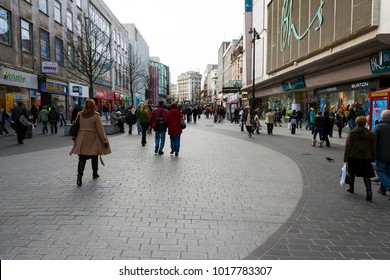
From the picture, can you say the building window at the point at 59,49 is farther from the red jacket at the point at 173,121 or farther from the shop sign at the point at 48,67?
the red jacket at the point at 173,121

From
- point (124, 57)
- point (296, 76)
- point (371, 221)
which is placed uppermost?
point (124, 57)

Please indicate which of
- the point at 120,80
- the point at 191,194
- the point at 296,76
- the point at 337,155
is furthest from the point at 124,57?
the point at 191,194

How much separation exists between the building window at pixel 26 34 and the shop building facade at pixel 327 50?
19.3 metres

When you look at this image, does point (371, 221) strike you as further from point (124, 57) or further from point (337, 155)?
point (124, 57)

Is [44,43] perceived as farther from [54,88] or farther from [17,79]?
[17,79]

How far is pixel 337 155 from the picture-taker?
11.9 metres

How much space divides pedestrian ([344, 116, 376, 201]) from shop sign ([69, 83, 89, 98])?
2830cm

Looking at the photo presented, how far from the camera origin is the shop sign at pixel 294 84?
91.3 ft

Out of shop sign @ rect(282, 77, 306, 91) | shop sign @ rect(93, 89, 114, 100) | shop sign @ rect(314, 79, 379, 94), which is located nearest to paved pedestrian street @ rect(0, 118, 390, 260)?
shop sign @ rect(314, 79, 379, 94)

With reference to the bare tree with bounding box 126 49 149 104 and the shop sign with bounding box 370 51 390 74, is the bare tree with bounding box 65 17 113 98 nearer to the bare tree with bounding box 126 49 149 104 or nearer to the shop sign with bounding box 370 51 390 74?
the bare tree with bounding box 126 49 149 104

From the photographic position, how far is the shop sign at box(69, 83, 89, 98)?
31734 millimetres
